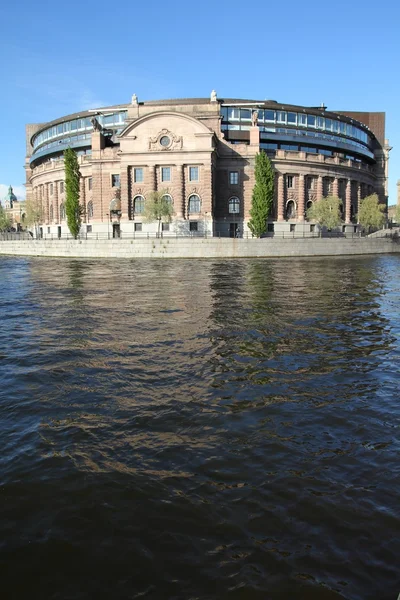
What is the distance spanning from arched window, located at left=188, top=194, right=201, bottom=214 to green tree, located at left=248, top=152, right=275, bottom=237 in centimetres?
792

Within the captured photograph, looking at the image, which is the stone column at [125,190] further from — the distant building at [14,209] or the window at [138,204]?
the distant building at [14,209]

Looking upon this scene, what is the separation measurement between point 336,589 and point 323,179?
77829mm


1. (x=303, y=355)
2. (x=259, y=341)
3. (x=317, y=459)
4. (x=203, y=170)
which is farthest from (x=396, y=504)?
(x=203, y=170)

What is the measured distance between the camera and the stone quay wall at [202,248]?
165 feet

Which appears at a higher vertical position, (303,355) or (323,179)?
(323,179)

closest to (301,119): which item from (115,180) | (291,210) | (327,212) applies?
(291,210)

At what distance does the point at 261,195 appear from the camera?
62.1 meters

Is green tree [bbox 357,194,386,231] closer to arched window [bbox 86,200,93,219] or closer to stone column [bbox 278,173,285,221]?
stone column [bbox 278,173,285,221]

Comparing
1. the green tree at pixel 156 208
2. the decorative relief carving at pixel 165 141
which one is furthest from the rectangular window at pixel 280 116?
the green tree at pixel 156 208

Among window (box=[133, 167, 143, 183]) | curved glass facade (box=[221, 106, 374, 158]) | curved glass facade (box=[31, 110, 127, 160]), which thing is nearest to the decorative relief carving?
window (box=[133, 167, 143, 183])

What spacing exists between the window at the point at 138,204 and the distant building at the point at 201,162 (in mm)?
165

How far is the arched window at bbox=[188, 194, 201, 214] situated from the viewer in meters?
65.7

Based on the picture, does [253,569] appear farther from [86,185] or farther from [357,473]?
[86,185]

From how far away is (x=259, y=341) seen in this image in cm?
1189
